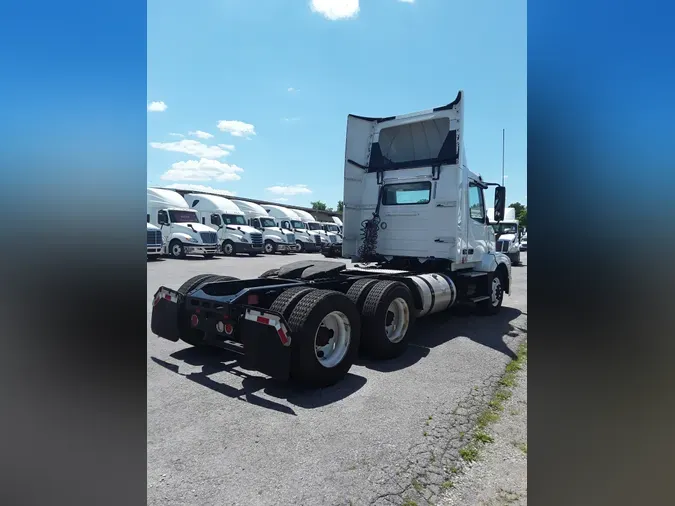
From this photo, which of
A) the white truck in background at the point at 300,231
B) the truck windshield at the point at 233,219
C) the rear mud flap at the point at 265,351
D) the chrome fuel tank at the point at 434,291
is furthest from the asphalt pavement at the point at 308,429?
the white truck in background at the point at 300,231

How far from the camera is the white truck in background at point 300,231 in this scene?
30.7 meters

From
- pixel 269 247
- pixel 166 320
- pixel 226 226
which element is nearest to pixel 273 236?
pixel 269 247

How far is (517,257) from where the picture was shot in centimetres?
2414

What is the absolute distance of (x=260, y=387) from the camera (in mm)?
4340

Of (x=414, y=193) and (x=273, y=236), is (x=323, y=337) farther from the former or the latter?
(x=273, y=236)

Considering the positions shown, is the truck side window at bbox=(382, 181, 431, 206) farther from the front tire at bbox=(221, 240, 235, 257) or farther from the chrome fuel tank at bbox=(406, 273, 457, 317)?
the front tire at bbox=(221, 240, 235, 257)

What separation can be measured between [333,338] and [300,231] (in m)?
26.9

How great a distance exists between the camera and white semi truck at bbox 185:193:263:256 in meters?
24.4

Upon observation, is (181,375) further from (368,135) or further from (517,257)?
(517,257)

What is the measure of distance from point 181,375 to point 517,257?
916 inches

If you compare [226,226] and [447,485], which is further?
[226,226]
